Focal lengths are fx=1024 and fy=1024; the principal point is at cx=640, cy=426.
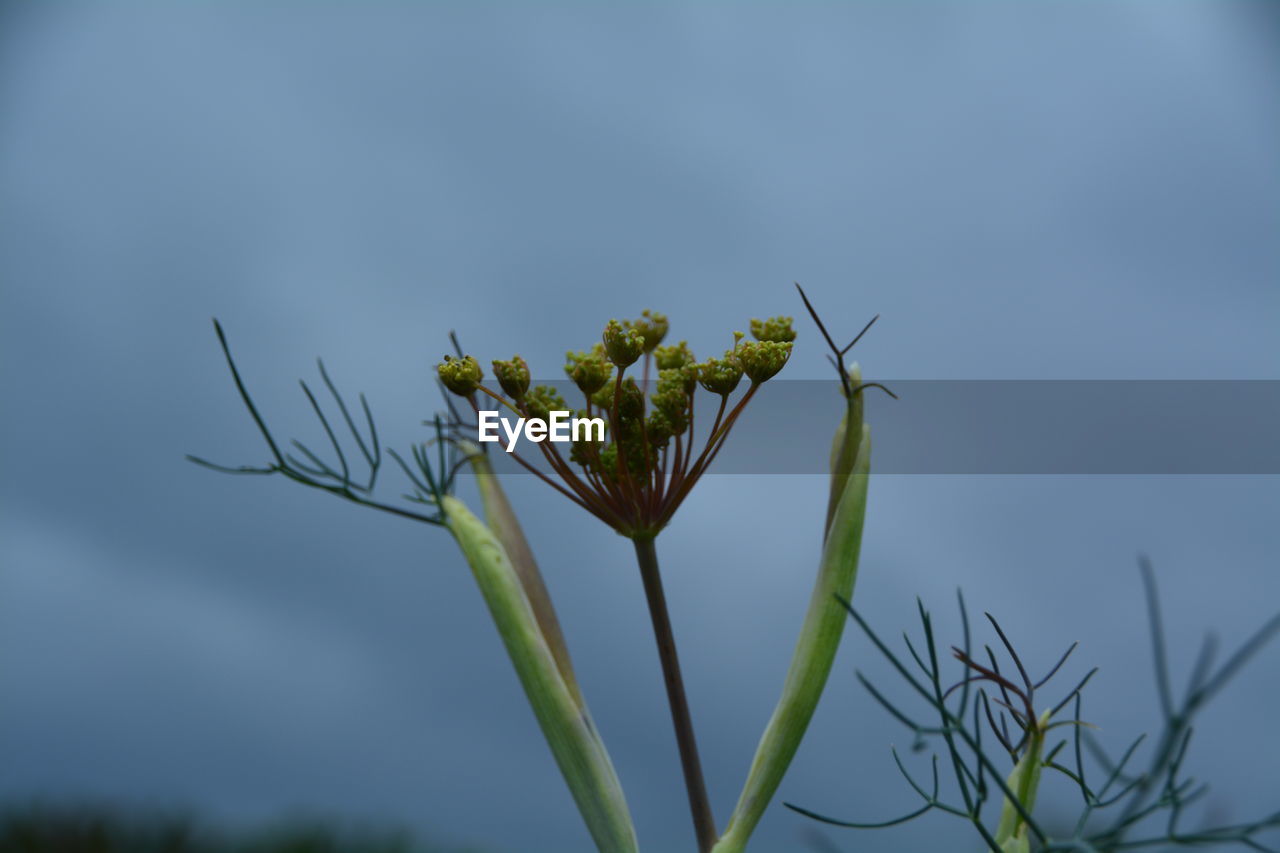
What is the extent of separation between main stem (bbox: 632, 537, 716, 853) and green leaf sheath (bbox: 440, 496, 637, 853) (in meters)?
0.15

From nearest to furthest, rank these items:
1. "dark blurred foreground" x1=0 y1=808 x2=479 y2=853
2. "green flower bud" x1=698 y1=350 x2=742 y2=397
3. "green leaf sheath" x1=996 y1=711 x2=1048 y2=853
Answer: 1. "green leaf sheath" x1=996 y1=711 x2=1048 y2=853
2. "green flower bud" x1=698 y1=350 x2=742 y2=397
3. "dark blurred foreground" x1=0 y1=808 x2=479 y2=853

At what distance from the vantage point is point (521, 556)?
2.22 meters

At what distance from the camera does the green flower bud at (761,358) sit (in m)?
2.04

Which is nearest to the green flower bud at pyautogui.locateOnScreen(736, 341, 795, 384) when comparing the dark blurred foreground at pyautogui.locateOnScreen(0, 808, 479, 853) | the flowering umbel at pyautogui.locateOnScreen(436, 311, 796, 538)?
the flowering umbel at pyautogui.locateOnScreen(436, 311, 796, 538)

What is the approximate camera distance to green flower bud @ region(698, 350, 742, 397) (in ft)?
6.75

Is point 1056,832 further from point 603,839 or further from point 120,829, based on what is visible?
point 120,829

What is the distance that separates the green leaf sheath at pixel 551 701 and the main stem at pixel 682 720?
0.48ft

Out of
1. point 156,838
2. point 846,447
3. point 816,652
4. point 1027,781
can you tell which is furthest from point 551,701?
point 156,838

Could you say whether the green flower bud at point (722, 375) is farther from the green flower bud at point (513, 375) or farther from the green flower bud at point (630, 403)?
the green flower bud at point (513, 375)

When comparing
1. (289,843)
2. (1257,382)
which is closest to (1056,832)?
(1257,382)

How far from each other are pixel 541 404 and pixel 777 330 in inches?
20.1

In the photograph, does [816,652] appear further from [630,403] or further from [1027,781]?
[630,403]

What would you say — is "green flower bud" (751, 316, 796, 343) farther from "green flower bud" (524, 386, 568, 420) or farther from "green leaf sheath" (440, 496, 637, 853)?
Result: "green leaf sheath" (440, 496, 637, 853)

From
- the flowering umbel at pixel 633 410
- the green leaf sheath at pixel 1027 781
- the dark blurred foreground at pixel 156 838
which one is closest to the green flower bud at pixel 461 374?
the flowering umbel at pixel 633 410
